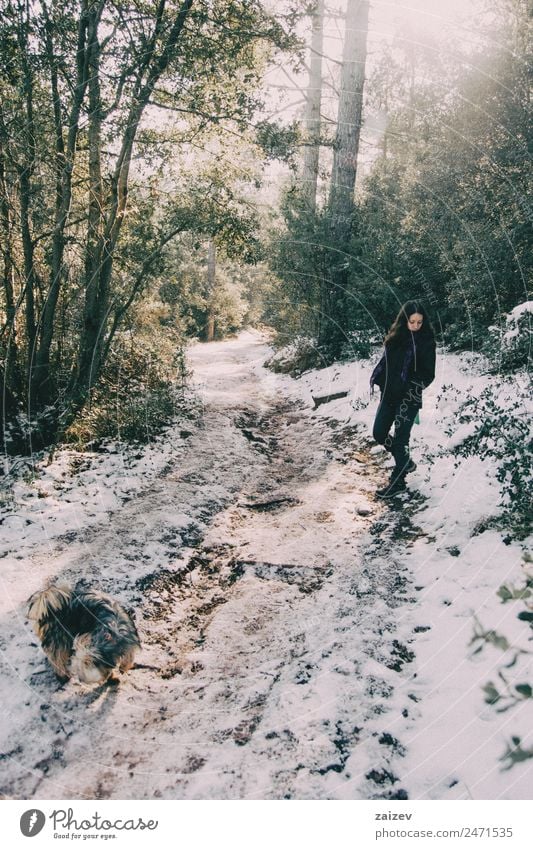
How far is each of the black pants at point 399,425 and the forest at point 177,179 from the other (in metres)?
1.38

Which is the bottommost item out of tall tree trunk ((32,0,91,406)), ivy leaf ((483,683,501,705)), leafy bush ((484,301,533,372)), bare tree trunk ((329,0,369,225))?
ivy leaf ((483,683,501,705))

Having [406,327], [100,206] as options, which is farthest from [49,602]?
[100,206]

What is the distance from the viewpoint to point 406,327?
17.2ft

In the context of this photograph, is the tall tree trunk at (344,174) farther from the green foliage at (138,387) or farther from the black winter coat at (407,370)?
the black winter coat at (407,370)

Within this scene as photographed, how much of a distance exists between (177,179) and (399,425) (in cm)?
668

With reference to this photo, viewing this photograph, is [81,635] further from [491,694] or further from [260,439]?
[260,439]

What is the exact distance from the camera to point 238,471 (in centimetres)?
708

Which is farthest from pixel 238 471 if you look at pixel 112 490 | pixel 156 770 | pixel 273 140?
pixel 273 140

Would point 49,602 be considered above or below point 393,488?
below

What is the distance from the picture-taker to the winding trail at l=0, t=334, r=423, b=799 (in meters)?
2.57

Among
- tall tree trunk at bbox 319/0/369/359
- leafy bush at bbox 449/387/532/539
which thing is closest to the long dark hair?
leafy bush at bbox 449/387/532/539

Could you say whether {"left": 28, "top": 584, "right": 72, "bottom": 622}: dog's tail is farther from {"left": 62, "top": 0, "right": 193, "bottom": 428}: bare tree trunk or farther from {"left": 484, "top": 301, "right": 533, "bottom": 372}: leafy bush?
{"left": 484, "top": 301, "right": 533, "bottom": 372}: leafy bush
